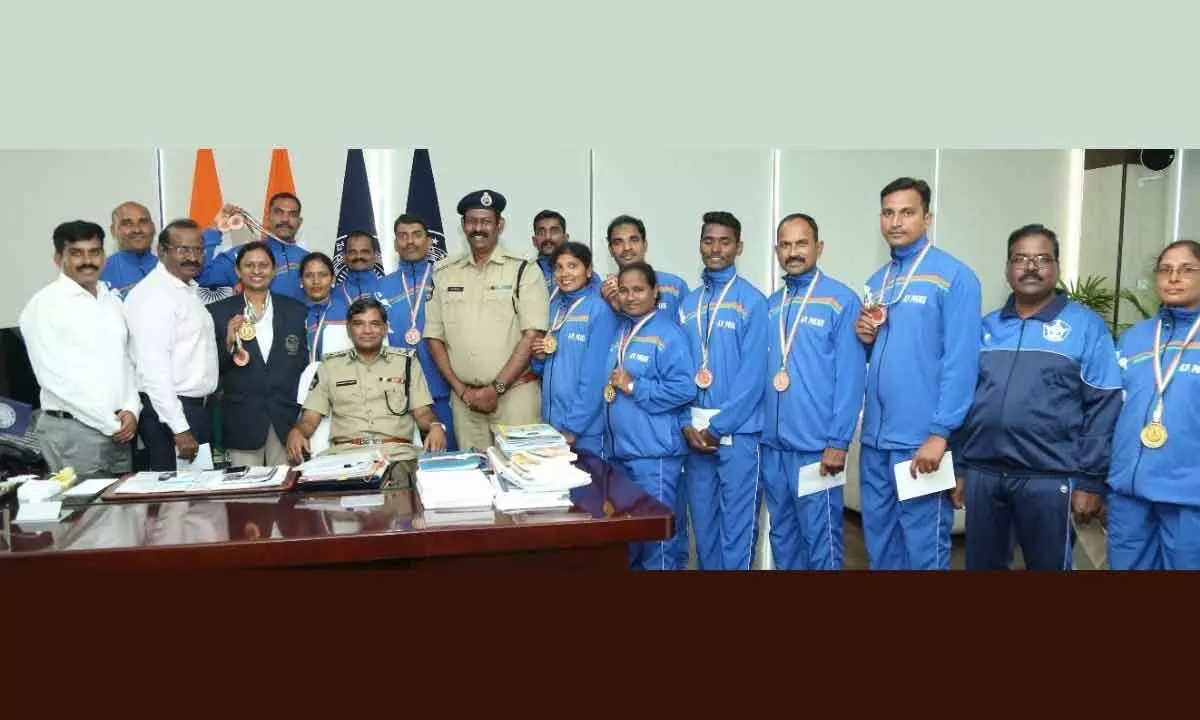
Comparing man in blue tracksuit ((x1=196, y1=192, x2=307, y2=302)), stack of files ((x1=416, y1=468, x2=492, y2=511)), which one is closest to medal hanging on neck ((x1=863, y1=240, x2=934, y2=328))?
stack of files ((x1=416, y1=468, x2=492, y2=511))

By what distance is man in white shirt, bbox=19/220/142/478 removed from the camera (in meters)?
2.97

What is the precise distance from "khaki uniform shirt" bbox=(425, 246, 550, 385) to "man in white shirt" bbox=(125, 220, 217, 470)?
3.02 feet

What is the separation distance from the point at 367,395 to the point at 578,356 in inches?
33.3

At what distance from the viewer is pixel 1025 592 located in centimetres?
206

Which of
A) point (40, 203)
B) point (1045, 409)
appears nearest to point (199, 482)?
point (40, 203)

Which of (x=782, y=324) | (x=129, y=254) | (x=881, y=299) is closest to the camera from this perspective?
(x=881, y=299)

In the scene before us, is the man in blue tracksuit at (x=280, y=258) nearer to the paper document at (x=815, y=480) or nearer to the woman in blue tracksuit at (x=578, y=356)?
the woman in blue tracksuit at (x=578, y=356)

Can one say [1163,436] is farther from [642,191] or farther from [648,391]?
[642,191]

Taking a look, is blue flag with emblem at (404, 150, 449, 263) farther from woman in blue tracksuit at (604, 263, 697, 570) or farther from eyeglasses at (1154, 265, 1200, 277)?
eyeglasses at (1154, 265, 1200, 277)

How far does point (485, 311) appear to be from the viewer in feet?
11.7

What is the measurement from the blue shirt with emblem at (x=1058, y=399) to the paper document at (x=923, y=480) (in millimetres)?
158

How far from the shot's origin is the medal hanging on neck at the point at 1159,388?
8.20ft

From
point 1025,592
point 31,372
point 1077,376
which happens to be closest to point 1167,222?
point 1077,376

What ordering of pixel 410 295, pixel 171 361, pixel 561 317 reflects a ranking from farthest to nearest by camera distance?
pixel 410 295 < pixel 561 317 < pixel 171 361
